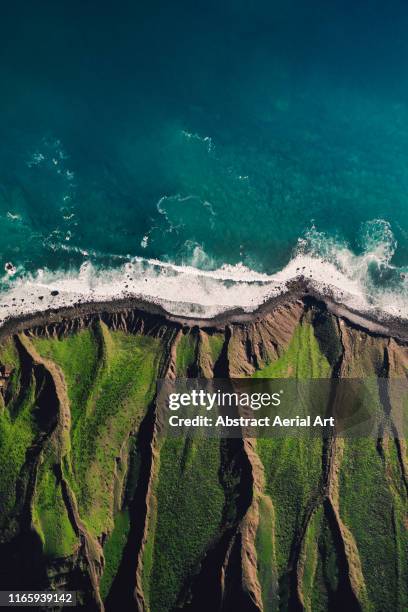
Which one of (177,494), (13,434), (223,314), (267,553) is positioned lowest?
(267,553)

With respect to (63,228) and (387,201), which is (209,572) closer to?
(63,228)

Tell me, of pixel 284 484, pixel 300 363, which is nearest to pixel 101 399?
pixel 284 484

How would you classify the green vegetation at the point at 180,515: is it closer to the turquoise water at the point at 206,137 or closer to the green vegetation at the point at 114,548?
the green vegetation at the point at 114,548

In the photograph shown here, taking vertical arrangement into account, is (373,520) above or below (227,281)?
below

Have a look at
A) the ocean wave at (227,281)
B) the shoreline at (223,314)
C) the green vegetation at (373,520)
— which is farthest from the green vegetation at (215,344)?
the green vegetation at (373,520)

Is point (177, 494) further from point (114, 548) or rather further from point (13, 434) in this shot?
point (13, 434)

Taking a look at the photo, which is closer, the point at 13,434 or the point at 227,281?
the point at 13,434

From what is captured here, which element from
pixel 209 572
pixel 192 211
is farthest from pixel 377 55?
pixel 209 572

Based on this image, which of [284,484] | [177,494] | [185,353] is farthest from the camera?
[185,353]
